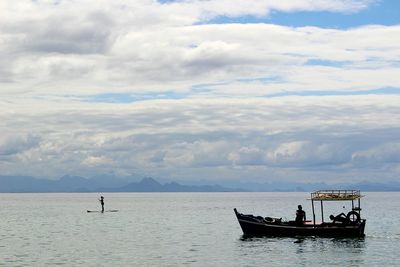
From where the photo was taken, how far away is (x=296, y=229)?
210ft

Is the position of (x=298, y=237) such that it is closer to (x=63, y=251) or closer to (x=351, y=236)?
(x=351, y=236)

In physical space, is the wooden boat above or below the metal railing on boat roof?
below

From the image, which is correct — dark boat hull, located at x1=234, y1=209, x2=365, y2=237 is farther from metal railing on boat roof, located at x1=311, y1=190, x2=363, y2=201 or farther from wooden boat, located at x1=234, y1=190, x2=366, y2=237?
metal railing on boat roof, located at x1=311, y1=190, x2=363, y2=201

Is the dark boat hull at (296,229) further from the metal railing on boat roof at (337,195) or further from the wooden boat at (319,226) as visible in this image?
the metal railing on boat roof at (337,195)

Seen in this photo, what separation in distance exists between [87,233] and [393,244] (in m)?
34.0

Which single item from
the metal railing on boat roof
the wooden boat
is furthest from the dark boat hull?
the metal railing on boat roof

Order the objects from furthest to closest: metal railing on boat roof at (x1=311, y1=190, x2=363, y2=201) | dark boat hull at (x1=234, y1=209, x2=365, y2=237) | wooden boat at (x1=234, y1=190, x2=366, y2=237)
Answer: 1. dark boat hull at (x1=234, y1=209, x2=365, y2=237)
2. wooden boat at (x1=234, y1=190, x2=366, y2=237)
3. metal railing on boat roof at (x1=311, y1=190, x2=363, y2=201)

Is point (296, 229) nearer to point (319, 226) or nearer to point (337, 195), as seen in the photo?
point (319, 226)

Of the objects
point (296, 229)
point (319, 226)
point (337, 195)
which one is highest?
point (337, 195)

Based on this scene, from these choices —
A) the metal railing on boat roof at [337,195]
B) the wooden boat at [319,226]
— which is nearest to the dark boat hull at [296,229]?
the wooden boat at [319,226]

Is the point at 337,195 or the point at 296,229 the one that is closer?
the point at 337,195

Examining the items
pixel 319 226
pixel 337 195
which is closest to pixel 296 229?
pixel 319 226

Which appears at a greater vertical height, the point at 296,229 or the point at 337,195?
the point at 337,195

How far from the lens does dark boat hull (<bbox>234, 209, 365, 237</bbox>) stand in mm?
63250
